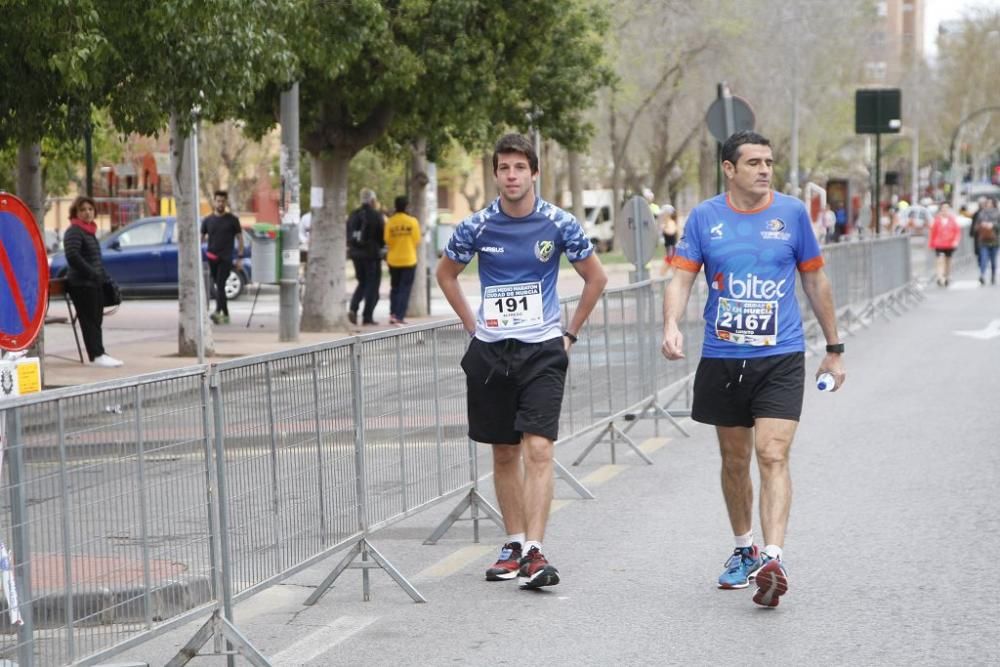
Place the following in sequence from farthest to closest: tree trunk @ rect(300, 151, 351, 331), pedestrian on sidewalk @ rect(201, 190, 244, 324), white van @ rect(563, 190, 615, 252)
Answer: white van @ rect(563, 190, 615, 252) < pedestrian on sidewalk @ rect(201, 190, 244, 324) < tree trunk @ rect(300, 151, 351, 331)

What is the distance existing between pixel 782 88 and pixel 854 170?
5532 centimetres

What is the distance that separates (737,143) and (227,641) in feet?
9.59

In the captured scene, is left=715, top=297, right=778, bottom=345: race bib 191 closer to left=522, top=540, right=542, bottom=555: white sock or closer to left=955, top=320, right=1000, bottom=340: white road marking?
left=522, top=540, right=542, bottom=555: white sock

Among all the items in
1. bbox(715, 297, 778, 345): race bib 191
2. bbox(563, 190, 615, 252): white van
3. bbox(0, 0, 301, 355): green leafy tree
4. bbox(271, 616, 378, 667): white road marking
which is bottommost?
bbox(563, 190, 615, 252): white van

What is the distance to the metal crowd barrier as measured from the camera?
16.3 ft

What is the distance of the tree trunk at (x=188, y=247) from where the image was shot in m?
18.9

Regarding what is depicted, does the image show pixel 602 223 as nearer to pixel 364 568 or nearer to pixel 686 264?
pixel 686 264

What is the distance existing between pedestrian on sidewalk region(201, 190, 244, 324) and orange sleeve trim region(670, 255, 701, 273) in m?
18.9

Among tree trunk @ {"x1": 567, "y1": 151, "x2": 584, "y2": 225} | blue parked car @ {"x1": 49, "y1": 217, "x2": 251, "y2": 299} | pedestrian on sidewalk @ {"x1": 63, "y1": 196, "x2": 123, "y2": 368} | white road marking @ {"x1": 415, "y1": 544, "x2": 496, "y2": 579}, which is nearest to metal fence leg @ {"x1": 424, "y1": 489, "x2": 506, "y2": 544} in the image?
white road marking @ {"x1": 415, "y1": 544, "x2": 496, "y2": 579}

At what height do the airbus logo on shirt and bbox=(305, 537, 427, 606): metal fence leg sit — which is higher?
the airbus logo on shirt

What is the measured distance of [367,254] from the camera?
80.2 ft

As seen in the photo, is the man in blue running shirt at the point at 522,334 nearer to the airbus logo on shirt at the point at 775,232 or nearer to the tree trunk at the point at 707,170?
the airbus logo on shirt at the point at 775,232

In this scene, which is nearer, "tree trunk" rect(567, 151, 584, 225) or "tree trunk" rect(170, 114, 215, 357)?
"tree trunk" rect(170, 114, 215, 357)

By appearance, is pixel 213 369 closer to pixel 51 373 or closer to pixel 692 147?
pixel 51 373
